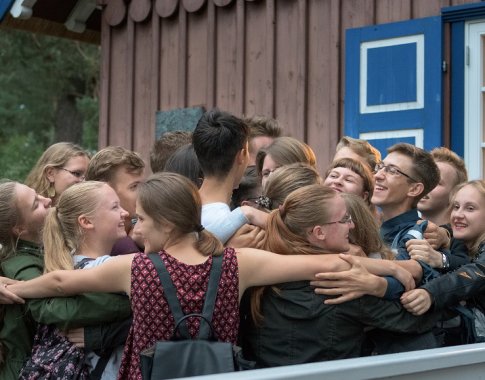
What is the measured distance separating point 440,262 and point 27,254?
60.9 inches

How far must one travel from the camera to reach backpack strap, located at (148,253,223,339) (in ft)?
9.51

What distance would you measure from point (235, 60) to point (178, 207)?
4.80 metres

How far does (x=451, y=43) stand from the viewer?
6.38 metres

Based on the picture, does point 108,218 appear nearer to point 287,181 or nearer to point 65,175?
point 287,181

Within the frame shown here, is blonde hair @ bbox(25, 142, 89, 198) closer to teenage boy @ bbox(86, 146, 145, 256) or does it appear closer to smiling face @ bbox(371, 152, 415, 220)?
teenage boy @ bbox(86, 146, 145, 256)

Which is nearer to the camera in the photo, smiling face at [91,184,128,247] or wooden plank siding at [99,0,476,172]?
smiling face at [91,184,128,247]

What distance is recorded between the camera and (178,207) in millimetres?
3066

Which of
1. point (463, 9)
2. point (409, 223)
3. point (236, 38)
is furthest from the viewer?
point (236, 38)

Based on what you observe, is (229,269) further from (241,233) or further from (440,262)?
(440,262)

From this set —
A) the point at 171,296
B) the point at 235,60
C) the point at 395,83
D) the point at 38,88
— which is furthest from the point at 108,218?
the point at 38,88

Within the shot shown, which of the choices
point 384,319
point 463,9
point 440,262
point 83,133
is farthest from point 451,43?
point 83,133

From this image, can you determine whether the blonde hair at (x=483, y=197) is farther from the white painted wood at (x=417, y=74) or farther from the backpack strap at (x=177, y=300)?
the white painted wood at (x=417, y=74)

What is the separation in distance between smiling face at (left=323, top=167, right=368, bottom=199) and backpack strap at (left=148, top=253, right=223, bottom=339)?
132 cm

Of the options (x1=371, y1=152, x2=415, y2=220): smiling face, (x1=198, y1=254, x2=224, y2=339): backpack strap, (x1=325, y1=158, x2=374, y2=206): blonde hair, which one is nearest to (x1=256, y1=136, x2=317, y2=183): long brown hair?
(x1=325, y1=158, x2=374, y2=206): blonde hair
